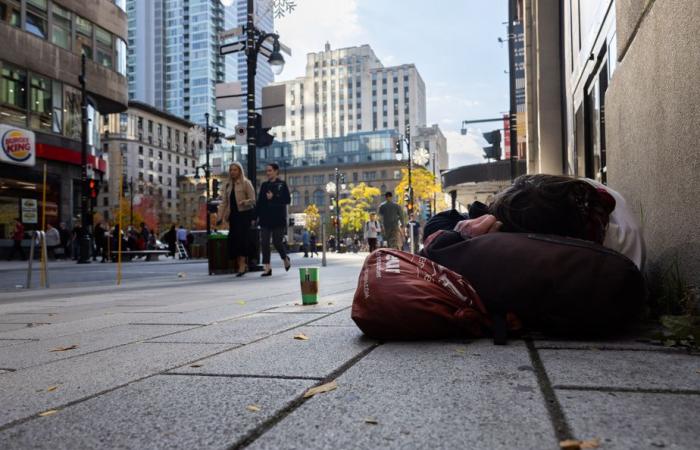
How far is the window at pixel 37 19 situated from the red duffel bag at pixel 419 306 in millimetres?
26350

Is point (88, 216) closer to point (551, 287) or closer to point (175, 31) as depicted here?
point (551, 287)

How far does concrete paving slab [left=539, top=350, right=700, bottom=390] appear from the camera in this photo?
6.46ft

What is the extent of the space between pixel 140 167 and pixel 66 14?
65.4m

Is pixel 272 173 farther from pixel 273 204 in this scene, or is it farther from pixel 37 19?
pixel 37 19

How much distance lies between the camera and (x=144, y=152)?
289 feet

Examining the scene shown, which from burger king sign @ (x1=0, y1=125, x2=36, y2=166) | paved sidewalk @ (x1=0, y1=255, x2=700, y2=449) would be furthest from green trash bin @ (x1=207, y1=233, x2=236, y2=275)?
burger king sign @ (x1=0, y1=125, x2=36, y2=166)

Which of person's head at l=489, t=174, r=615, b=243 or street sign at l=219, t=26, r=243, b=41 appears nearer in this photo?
person's head at l=489, t=174, r=615, b=243

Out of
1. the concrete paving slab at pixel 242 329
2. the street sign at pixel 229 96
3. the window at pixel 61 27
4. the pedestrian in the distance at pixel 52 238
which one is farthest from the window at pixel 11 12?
the concrete paving slab at pixel 242 329

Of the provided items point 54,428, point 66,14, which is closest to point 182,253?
point 66,14

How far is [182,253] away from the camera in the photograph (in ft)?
92.9

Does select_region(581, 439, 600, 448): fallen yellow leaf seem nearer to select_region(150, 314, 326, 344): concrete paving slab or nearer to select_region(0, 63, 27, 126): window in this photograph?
select_region(150, 314, 326, 344): concrete paving slab

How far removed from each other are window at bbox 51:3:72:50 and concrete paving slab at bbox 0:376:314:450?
27968 mm

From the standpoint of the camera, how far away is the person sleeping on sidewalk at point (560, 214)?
3236mm

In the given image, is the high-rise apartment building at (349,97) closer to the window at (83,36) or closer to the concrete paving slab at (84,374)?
the window at (83,36)
